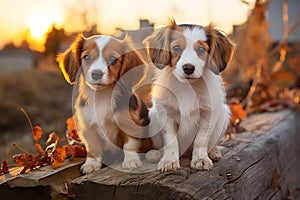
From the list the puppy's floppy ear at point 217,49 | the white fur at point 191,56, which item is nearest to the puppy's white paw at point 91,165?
the white fur at point 191,56

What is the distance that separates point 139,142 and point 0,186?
101 cm

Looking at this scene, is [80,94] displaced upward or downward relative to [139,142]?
upward

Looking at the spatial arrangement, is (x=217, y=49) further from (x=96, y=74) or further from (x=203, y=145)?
(x=96, y=74)

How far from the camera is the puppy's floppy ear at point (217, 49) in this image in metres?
2.83

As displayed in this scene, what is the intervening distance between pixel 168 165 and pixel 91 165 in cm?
61

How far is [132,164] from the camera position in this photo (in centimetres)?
288

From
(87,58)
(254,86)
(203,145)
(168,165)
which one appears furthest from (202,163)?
(254,86)

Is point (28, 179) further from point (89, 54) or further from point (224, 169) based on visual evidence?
point (224, 169)

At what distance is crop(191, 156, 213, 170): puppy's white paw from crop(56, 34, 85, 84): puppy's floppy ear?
1041 millimetres

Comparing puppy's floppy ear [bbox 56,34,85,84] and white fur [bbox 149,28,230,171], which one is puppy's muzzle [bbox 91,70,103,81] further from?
white fur [bbox 149,28,230,171]

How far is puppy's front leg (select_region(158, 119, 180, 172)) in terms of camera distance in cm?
271

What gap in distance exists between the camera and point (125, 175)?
271cm

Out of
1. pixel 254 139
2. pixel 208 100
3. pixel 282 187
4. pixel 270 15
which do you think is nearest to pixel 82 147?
pixel 208 100

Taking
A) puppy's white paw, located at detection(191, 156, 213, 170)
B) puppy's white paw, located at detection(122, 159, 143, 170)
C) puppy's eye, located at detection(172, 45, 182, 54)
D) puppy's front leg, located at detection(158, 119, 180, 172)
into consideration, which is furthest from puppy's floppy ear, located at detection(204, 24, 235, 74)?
puppy's white paw, located at detection(122, 159, 143, 170)
